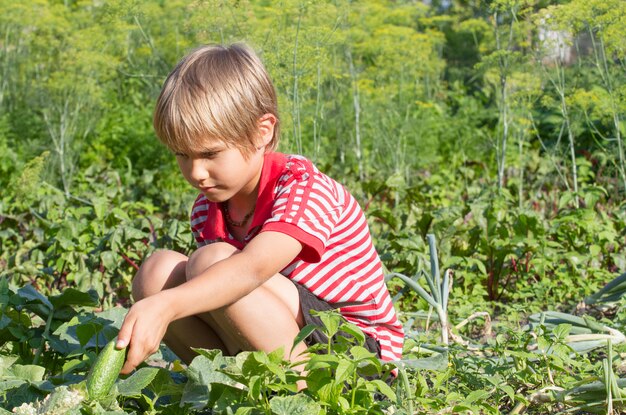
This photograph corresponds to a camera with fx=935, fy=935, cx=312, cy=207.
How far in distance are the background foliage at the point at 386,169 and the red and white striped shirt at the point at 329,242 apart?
0.17m

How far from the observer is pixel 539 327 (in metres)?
2.38

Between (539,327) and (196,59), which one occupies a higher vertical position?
(196,59)

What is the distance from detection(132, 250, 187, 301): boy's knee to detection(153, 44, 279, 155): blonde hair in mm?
298

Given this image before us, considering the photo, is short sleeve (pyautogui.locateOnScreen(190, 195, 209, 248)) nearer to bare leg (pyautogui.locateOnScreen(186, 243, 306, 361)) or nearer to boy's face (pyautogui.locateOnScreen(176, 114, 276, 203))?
boy's face (pyautogui.locateOnScreen(176, 114, 276, 203))

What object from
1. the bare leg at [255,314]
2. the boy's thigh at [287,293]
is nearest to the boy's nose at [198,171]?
the bare leg at [255,314]

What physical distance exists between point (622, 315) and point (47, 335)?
5.56ft

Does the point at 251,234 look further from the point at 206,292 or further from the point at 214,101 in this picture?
the point at 206,292

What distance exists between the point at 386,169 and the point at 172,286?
365 cm

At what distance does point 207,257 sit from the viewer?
86.0 inches

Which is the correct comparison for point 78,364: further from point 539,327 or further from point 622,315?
point 622,315

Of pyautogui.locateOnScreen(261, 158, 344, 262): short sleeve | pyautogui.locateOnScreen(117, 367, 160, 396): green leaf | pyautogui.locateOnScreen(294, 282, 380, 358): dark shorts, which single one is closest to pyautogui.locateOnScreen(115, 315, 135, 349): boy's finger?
pyautogui.locateOnScreen(117, 367, 160, 396): green leaf

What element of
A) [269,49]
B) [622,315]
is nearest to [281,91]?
[269,49]

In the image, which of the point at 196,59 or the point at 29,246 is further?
the point at 29,246

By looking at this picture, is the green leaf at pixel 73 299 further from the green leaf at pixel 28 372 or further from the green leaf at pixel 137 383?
the green leaf at pixel 137 383
